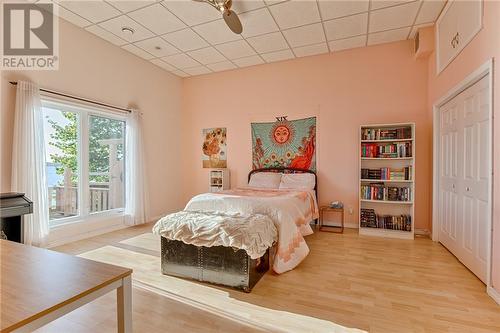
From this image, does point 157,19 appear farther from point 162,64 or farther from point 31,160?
point 31,160

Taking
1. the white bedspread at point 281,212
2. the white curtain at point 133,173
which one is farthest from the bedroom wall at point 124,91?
the white bedspread at point 281,212

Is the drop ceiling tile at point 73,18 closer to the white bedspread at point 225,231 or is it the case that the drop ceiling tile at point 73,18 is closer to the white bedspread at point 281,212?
the white bedspread at point 281,212

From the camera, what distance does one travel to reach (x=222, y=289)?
2312 millimetres

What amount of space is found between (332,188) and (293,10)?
2.95 metres

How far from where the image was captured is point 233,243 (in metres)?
2.20

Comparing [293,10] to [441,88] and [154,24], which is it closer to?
[154,24]

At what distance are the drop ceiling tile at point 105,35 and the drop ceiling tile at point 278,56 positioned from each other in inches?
97.7

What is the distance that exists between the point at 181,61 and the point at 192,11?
5.70 ft

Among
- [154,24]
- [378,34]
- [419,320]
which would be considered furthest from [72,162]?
[378,34]

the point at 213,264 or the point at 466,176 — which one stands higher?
the point at 466,176

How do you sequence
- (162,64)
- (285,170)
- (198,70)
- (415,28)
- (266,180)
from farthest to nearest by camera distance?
(198,70), (162,64), (285,170), (266,180), (415,28)

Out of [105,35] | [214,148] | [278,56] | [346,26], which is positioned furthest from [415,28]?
[105,35]

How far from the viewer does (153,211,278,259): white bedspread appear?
222 centimetres

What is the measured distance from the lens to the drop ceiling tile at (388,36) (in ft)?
12.6
